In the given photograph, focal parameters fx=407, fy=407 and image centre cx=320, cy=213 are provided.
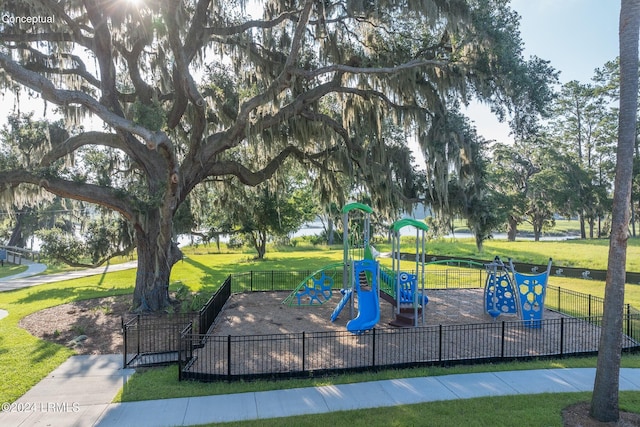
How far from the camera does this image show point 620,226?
20.9 feet

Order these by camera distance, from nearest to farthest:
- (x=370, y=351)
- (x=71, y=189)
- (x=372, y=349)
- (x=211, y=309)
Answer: (x=372, y=349)
(x=370, y=351)
(x=211, y=309)
(x=71, y=189)

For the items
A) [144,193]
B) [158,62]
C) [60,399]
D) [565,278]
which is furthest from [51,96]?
[565,278]

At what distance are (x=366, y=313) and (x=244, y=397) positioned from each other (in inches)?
199

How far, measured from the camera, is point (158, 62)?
15.6 metres

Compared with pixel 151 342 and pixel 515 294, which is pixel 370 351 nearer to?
pixel 515 294

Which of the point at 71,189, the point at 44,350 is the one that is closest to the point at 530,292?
the point at 44,350

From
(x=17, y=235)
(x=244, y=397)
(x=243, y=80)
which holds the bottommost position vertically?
(x=244, y=397)

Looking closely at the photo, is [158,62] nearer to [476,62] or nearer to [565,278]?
[476,62]

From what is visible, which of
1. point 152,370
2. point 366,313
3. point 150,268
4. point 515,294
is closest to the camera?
point 152,370

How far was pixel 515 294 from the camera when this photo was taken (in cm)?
1313

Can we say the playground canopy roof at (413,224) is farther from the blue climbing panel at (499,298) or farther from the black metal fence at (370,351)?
the blue climbing panel at (499,298)

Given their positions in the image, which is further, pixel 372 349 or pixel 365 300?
pixel 365 300

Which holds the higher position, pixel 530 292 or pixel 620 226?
pixel 620 226

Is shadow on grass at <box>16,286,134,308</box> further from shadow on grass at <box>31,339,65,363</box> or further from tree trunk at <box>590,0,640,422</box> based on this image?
tree trunk at <box>590,0,640,422</box>
